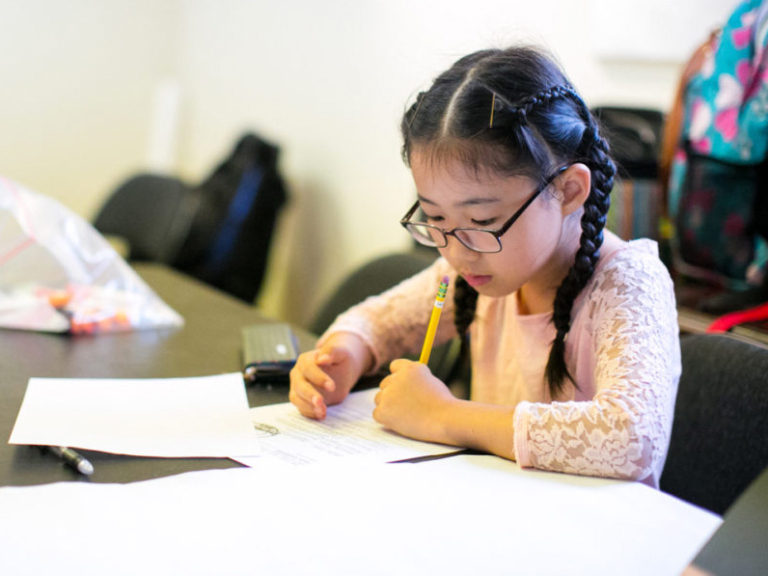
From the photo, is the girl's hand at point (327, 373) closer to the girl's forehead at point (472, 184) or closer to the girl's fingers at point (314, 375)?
the girl's fingers at point (314, 375)

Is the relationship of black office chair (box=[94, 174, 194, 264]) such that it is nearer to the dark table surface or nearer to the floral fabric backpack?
the dark table surface

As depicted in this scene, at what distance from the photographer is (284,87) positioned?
2.92 meters

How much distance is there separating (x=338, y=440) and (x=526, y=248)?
290 millimetres

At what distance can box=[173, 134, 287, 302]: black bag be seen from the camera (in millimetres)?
2648

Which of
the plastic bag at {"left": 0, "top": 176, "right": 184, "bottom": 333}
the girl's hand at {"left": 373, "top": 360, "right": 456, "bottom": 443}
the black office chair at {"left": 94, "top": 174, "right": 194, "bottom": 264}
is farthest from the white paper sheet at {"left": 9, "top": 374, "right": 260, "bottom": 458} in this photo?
the black office chair at {"left": 94, "top": 174, "right": 194, "bottom": 264}

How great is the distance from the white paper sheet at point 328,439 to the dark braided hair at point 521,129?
0.75 feet

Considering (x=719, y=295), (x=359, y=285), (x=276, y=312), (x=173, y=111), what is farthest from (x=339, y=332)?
(x=173, y=111)

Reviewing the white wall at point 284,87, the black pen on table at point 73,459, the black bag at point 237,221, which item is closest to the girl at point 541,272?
Result: the black pen on table at point 73,459

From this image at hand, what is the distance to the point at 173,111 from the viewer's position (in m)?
3.55

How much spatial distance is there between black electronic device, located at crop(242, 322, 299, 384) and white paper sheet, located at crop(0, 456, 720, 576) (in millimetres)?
295

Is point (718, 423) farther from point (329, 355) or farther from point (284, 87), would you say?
point (284, 87)

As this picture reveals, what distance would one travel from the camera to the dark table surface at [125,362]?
688 millimetres

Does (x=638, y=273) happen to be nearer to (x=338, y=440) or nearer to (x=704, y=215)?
(x=338, y=440)

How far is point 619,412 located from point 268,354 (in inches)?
19.1
